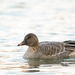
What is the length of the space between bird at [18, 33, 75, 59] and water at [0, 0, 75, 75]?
0.45m

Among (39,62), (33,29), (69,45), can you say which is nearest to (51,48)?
(69,45)

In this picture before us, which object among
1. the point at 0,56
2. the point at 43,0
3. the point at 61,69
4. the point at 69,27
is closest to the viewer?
the point at 61,69

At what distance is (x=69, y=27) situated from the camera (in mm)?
23656

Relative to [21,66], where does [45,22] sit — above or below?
above

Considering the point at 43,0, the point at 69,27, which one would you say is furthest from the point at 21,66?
the point at 43,0

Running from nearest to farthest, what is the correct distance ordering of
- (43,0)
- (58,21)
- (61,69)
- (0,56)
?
(61,69)
(0,56)
(58,21)
(43,0)

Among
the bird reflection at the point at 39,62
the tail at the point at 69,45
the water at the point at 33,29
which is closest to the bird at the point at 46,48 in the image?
A: the tail at the point at 69,45

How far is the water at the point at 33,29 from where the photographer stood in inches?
665

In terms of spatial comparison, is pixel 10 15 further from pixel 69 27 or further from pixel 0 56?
pixel 0 56

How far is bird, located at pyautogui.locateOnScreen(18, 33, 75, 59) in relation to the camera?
19094mm

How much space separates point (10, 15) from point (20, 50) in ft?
22.4

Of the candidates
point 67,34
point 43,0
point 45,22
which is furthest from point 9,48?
point 43,0

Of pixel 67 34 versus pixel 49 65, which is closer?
pixel 49 65

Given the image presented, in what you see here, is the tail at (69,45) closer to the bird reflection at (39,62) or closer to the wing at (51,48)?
the wing at (51,48)
